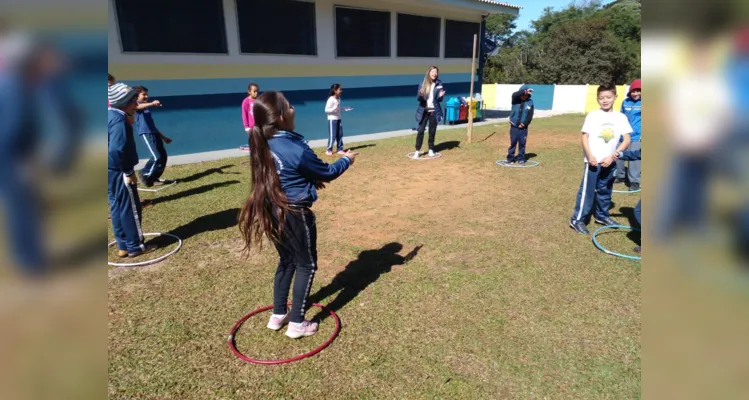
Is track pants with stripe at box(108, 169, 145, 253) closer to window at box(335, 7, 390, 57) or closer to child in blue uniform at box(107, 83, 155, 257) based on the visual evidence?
child in blue uniform at box(107, 83, 155, 257)

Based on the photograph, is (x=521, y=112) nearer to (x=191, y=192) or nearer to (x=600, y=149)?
(x=600, y=149)

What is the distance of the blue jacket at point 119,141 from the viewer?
16.0ft

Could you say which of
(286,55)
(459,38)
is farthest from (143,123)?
(459,38)

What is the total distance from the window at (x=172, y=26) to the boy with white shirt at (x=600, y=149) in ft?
35.5

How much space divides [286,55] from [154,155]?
7.32 meters

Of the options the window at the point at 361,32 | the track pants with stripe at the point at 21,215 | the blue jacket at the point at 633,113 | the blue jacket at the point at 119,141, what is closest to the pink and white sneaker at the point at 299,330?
the blue jacket at the point at 119,141

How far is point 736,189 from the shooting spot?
0.51 meters

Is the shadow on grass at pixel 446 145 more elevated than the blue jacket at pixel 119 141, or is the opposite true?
the blue jacket at pixel 119 141

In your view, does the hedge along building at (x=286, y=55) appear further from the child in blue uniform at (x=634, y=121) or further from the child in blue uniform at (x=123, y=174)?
the child in blue uniform at (x=634, y=121)

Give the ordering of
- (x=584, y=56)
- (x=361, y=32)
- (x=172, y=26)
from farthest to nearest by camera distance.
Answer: (x=584, y=56)
(x=361, y=32)
(x=172, y=26)

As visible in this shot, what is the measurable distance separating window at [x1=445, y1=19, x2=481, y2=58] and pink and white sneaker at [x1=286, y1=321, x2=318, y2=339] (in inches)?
701

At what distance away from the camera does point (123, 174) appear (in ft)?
17.0

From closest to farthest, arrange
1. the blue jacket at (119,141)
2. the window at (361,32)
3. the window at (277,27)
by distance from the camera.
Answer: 1. the blue jacket at (119,141)
2. the window at (277,27)
3. the window at (361,32)

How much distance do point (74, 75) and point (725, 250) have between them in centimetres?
87
